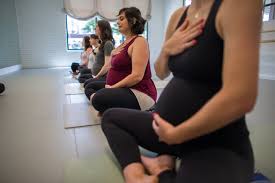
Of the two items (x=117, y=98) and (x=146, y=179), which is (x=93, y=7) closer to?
(x=117, y=98)

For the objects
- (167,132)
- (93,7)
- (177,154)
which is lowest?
(177,154)

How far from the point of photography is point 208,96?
813 mm

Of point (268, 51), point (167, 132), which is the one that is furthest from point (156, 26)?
point (167, 132)

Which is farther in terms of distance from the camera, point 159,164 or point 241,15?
point 159,164

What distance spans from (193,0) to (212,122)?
0.49m

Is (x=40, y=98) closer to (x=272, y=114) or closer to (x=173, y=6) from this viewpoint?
(x=272, y=114)

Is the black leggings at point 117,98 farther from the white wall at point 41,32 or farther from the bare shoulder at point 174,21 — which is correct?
the white wall at point 41,32

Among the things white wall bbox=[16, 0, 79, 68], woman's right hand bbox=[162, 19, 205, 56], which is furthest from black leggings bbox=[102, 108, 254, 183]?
white wall bbox=[16, 0, 79, 68]

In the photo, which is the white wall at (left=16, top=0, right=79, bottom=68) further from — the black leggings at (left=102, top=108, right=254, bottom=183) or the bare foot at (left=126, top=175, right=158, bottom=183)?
the bare foot at (left=126, top=175, right=158, bottom=183)

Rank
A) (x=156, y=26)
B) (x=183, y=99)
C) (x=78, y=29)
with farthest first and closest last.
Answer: (x=156, y=26) < (x=78, y=29) < (x=183, y=99)

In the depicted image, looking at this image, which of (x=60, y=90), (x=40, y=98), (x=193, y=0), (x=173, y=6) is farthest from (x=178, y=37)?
(x=173, y=6)

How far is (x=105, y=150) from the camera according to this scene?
62.4 inches

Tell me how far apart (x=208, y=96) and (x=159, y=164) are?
431 millimetres

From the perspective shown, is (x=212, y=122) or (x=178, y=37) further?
(x=178, y=37)
